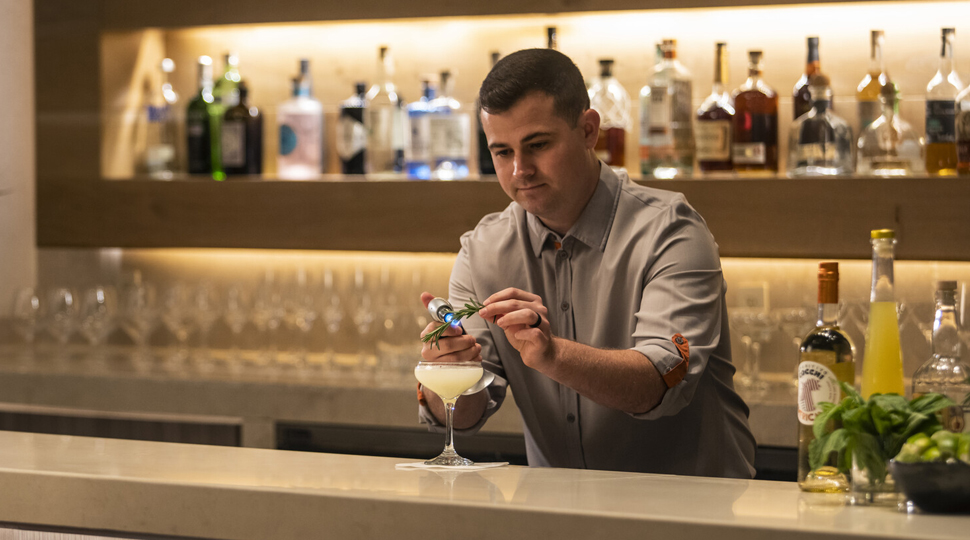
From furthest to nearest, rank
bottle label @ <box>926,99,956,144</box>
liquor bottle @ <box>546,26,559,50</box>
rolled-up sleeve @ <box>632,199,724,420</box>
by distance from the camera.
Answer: liquor bottle @ <box>546,26,559,50</box> < bottle label @ <box>926,99,956,144</box> < rolled-up sleeve @ <box>632,199,724,420</box>

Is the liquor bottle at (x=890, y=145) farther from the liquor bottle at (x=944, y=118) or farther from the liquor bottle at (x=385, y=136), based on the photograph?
the liquor bottle at (x=385, y=136)

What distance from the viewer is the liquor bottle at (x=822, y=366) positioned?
1.17 m

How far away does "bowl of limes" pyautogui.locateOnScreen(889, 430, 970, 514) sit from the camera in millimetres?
1014

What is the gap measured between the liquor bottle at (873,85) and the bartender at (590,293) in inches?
38.5

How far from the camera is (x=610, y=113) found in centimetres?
261

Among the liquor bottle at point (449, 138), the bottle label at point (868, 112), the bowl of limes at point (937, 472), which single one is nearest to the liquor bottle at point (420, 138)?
the liquor bottle at point (449, 138)

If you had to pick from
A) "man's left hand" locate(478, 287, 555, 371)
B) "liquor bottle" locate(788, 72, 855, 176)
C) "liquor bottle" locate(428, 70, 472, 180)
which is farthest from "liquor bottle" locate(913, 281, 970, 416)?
"liquor bottle" locate(428, 70, 472, 180)

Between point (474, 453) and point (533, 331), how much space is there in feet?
3.97

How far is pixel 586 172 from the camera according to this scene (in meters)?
1.70

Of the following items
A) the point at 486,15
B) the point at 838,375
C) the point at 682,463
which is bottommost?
the point at 682,463

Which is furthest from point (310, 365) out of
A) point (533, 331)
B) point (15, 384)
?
point (533, 331)

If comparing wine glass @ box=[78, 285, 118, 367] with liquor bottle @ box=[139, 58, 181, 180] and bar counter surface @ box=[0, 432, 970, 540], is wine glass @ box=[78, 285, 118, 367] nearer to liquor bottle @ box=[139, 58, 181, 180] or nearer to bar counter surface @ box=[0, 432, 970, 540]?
liquor bottle @ box=[139, 58, 181, 180]

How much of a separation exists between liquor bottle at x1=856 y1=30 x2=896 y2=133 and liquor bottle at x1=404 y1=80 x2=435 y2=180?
1126 millimetres

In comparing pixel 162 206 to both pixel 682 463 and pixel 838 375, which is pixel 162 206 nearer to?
pixel 682 463
